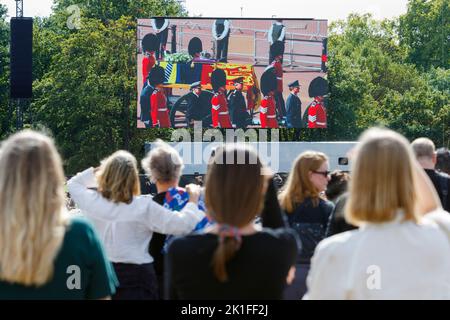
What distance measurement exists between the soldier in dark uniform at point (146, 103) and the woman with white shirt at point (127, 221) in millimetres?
21584

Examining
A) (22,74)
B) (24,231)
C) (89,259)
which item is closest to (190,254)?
(89,259)

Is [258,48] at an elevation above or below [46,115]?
above

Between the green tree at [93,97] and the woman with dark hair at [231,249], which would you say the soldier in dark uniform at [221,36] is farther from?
the woman with dark hair at [231,249]

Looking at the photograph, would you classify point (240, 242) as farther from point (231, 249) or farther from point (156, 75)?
point (156, 75)

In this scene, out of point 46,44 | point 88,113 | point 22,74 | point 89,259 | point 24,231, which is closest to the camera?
point 24,231

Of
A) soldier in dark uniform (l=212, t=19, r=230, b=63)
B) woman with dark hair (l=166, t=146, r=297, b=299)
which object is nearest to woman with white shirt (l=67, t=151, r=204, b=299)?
woman with dark hair (l=166, t=146, r=297, b=299)

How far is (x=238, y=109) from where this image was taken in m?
26.1

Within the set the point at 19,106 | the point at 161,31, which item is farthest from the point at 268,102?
the point at 19,106

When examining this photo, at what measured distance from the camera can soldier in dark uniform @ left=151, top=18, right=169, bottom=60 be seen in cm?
2634

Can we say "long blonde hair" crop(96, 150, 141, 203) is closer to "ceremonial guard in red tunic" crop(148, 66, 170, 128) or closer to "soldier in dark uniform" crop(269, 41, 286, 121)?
"ceremonial guard in red tunic" crop(148, 66, 170, 128)

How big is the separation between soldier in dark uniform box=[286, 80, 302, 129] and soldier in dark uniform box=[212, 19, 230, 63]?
238 cm

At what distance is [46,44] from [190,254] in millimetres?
41748
